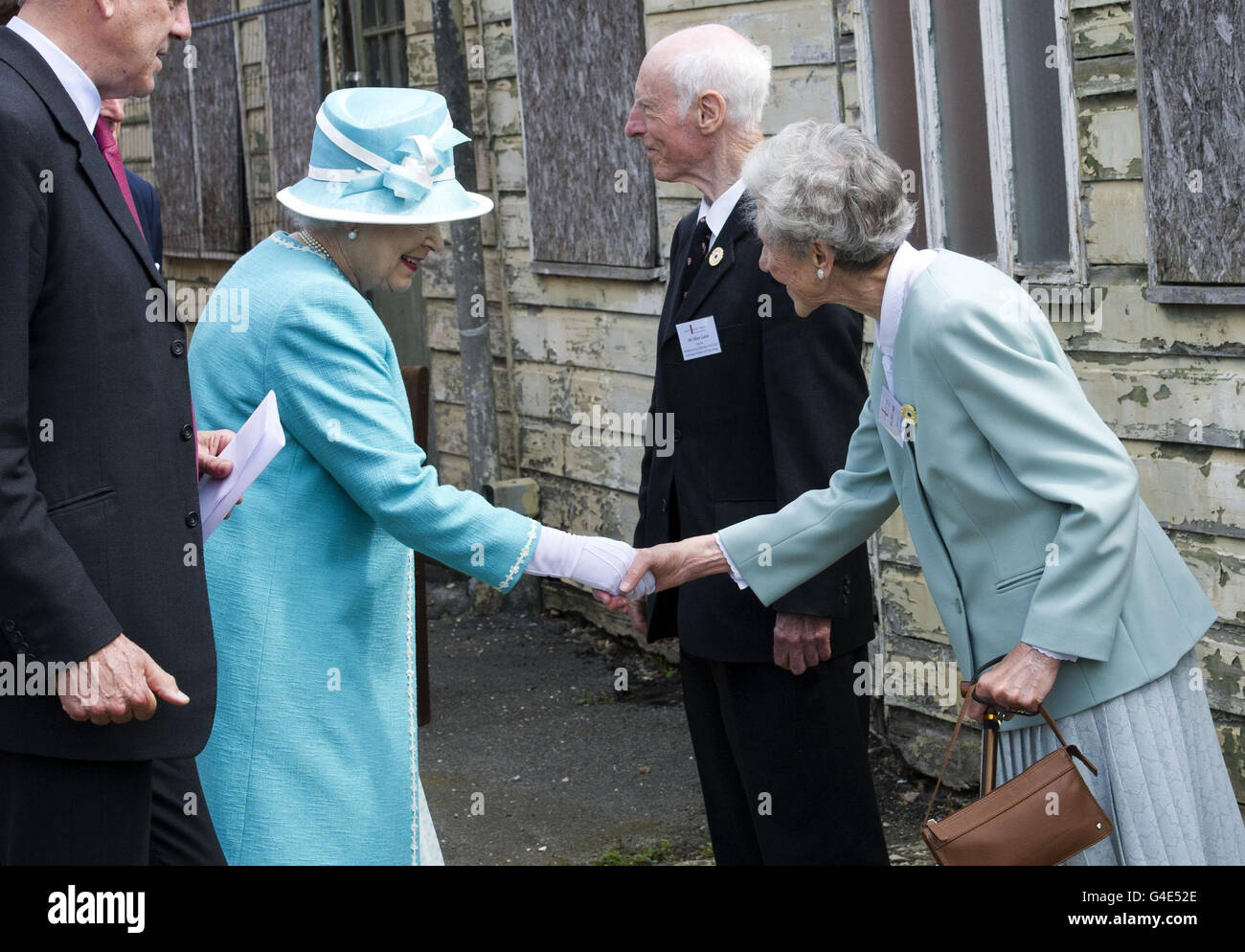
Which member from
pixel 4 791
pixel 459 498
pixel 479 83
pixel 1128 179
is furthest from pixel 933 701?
pixel 479 83

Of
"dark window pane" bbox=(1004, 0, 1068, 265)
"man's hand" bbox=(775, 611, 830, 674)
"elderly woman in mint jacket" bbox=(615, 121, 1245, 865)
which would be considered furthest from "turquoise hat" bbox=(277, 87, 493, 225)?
"dark window pane" bbox=(1004, 0, 1068, 265)

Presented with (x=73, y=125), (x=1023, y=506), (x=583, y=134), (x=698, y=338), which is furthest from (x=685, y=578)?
(x=583, y=134)

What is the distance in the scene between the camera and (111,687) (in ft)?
7.59

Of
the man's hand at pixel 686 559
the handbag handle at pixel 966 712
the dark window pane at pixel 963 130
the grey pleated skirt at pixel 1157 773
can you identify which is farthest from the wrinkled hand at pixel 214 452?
the dark window pane at pixel 963 130

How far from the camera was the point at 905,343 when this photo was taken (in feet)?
9.02

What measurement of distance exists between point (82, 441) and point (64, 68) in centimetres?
60

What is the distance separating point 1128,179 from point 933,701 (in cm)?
186

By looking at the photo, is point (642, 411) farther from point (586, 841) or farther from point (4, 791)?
point (4, 791)

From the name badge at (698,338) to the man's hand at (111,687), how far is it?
1.59m

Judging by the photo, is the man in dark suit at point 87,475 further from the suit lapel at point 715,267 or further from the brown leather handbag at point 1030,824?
the suit lapel at point 715,267

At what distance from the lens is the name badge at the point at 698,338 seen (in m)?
3.51

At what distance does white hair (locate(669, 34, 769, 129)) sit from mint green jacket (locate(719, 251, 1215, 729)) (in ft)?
3.21

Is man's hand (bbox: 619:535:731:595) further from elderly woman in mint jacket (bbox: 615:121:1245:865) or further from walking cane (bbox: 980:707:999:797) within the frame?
walking cane (bbox: 980:707:999:797)

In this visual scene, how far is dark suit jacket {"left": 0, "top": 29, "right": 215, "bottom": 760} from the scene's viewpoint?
7.43 ft
